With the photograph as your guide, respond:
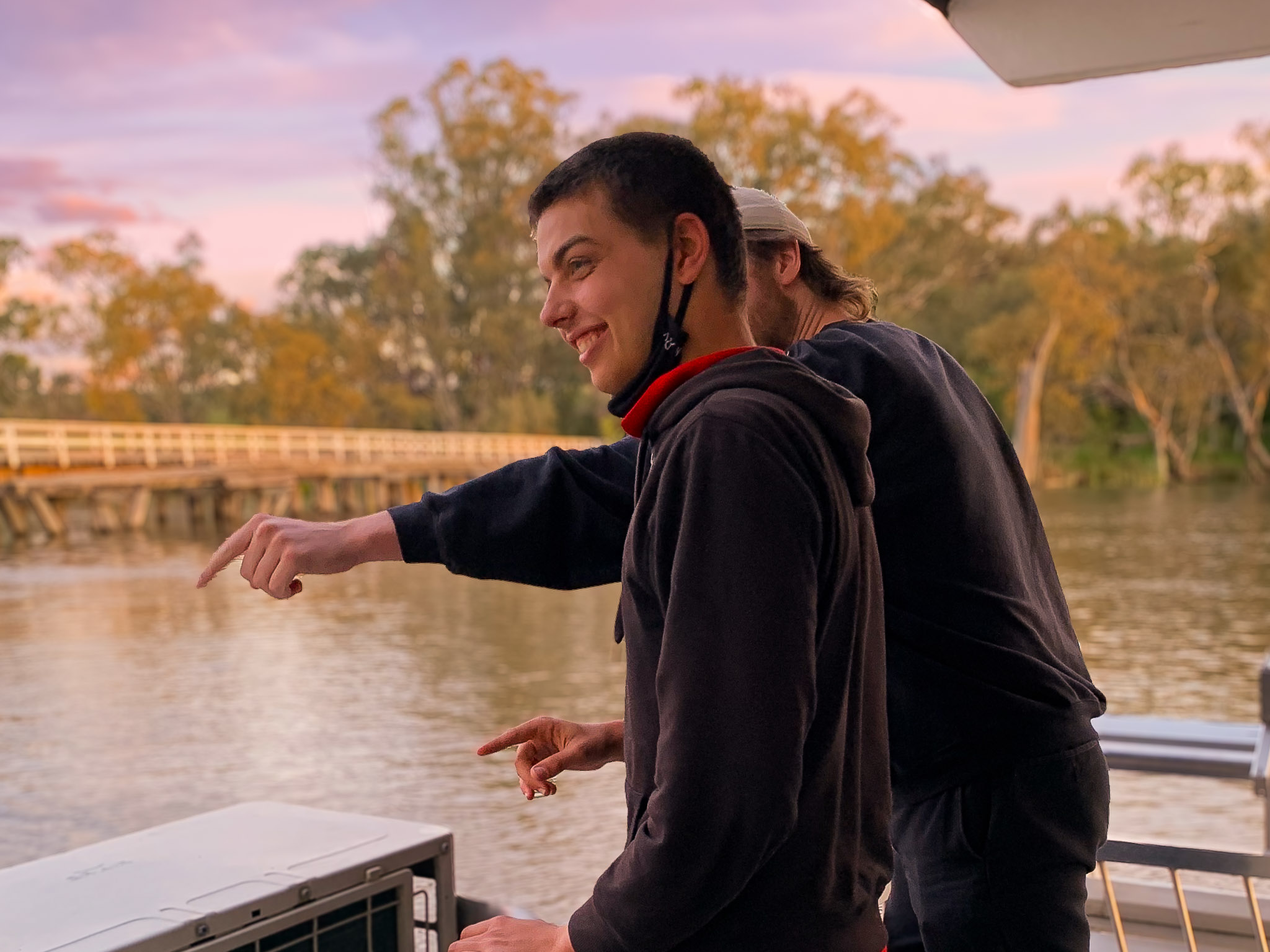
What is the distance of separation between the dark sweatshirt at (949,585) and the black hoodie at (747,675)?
0.33m

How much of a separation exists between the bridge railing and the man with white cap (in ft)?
60.2

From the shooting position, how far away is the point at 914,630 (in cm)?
129

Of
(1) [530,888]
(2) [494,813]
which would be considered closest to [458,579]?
(2) [494,813]

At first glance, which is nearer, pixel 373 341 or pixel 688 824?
pixel 688 824

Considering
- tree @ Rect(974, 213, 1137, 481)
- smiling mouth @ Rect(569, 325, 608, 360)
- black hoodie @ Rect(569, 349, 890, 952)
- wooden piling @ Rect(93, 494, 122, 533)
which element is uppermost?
tree @ Rect(974, 213, 1137, 481)

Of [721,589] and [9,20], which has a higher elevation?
[9,20]

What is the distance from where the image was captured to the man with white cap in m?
1.29

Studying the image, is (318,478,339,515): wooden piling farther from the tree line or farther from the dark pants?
the dark pants

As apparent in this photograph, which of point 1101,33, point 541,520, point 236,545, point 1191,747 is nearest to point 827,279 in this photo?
point 541,520

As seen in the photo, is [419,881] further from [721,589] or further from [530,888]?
[530,888]

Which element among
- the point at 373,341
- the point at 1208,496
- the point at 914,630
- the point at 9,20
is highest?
the point at 9,20

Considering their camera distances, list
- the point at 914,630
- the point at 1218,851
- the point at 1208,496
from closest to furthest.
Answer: the point at 914,630 → the point at 1218,851 → the point at 1208,496

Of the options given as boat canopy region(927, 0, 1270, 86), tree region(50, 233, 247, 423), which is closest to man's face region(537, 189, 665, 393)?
boat canopy region(927, 0, 1270, 86)

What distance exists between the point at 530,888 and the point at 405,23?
68.8 m
